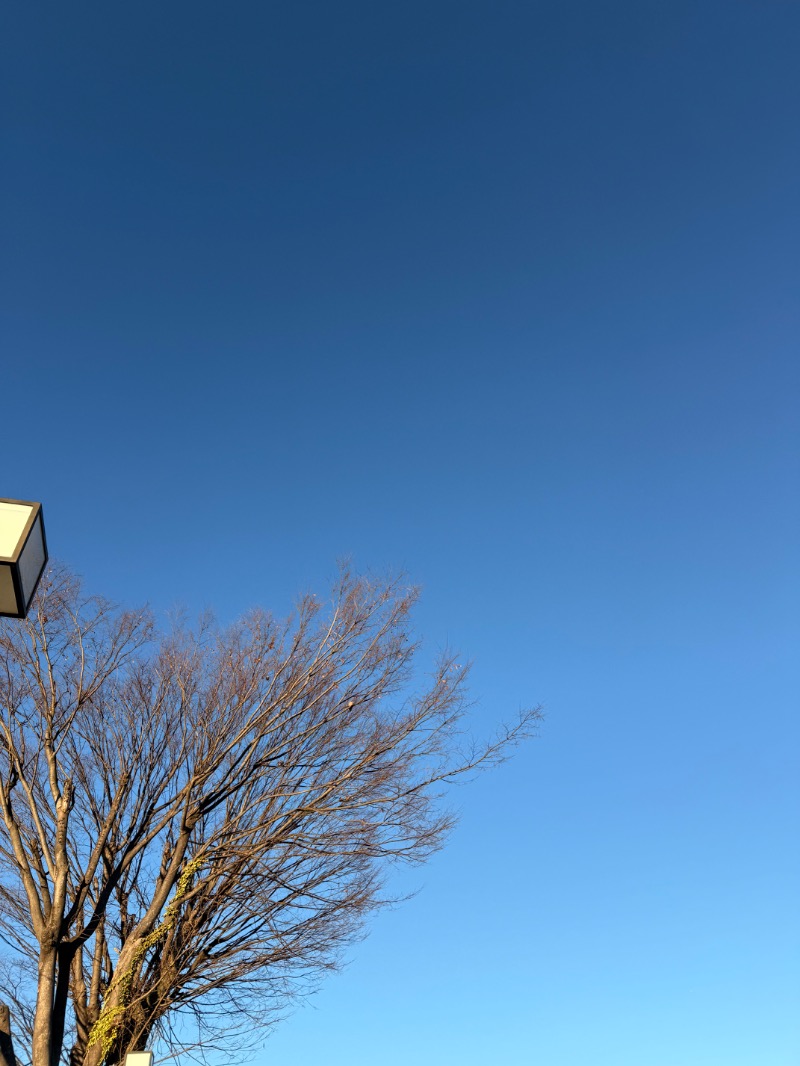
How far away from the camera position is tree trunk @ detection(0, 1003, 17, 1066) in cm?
583

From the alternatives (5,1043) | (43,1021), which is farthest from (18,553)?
(43,1021)

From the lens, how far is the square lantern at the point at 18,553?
2.85 metres

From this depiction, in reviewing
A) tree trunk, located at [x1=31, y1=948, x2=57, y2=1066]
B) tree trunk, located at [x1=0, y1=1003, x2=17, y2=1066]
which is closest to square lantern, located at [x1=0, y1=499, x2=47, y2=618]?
tree trunk, located at [x1=0, y1=1003, x2=17, y2=1066]

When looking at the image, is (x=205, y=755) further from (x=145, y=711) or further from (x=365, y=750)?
(x=365, y=750)

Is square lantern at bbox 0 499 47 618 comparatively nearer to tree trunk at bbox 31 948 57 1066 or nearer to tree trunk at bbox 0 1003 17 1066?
tree trunk at bbox 0 1003 17 1066

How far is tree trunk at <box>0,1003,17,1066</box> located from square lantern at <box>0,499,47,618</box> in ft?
14.5

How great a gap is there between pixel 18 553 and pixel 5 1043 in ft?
15.7

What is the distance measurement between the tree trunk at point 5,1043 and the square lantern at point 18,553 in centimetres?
442

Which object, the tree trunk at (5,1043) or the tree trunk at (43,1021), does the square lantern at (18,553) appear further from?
the tree trunk at (43,1021)

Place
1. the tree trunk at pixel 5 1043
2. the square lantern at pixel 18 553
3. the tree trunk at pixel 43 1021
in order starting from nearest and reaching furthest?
the square lantern at pixel 18 553, the tree trunk at pixel 5 1043, the tree trunk at pixel 43 1021

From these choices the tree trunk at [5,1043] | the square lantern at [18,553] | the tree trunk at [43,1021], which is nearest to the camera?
the square lantern at [18,553]

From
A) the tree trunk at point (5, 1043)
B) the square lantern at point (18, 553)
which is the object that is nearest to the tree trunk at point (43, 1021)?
the tree trunk at point (5, 1043)

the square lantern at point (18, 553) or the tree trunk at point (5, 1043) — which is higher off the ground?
the square lantern at point (18, 553)

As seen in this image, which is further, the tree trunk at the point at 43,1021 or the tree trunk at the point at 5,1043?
the tree trunk at the point at 43,1021
